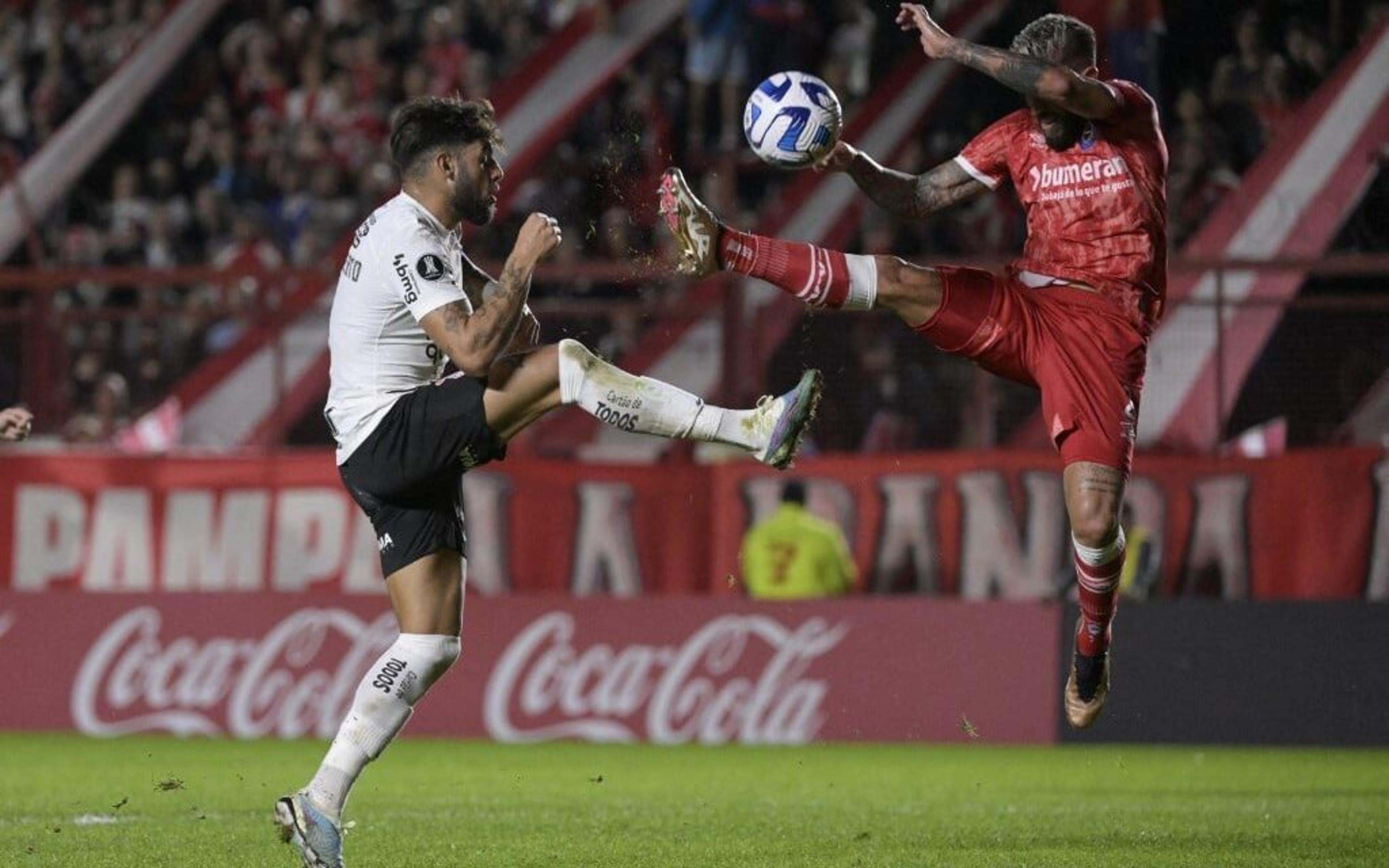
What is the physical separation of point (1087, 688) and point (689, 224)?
2.42 metres

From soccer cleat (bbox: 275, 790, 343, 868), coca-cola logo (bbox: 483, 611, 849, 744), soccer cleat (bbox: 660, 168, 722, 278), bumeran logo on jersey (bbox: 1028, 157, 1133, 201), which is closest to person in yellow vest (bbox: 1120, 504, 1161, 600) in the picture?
coca-cola logo (bbox: 483, 611, 849, 744)

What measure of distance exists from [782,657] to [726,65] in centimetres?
682

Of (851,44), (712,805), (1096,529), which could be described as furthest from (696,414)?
(851,44)

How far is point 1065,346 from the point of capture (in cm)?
839

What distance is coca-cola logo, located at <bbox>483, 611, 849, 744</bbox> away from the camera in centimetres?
1401

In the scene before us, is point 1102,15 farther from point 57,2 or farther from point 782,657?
point 57,2

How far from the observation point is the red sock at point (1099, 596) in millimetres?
8477

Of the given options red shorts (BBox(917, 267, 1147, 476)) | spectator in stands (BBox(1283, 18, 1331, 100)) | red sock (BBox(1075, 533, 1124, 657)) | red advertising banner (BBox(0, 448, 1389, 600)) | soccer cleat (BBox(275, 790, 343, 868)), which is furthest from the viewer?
spectator in stands (BBox(1283, 18, 1331, 100))

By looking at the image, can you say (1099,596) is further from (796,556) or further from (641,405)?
(796,556)

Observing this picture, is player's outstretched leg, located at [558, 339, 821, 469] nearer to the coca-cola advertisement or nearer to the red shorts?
the red shorts

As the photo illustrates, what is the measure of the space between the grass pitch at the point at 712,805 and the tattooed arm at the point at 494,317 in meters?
1.77

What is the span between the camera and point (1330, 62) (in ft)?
54.1

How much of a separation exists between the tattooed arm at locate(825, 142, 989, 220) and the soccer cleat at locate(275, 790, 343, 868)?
3.37m

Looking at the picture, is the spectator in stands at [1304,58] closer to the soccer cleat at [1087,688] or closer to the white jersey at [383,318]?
the soccer cleat at [1087,688]
